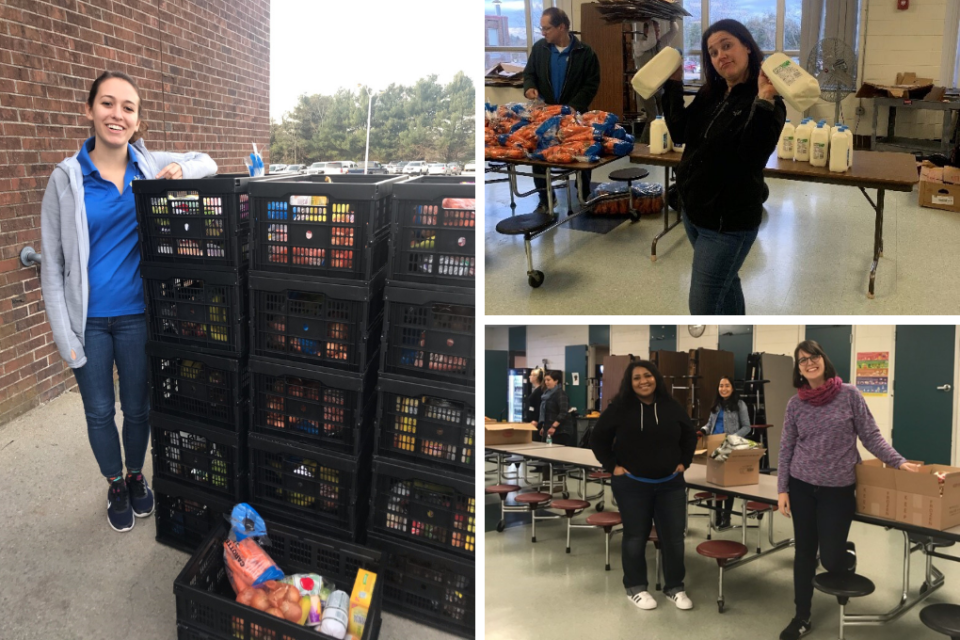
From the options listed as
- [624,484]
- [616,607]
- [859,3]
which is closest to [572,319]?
[624,484]

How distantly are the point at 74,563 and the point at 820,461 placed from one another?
8.59 ft

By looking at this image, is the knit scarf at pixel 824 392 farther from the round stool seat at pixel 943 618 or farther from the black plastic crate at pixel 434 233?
the black plastic crate at pixel 434 233

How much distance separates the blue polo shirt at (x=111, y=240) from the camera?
2.40 m

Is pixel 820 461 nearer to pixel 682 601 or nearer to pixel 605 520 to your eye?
pixel 682 601

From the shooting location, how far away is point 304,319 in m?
2.21

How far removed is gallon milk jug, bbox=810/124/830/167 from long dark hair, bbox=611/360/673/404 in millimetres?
1970

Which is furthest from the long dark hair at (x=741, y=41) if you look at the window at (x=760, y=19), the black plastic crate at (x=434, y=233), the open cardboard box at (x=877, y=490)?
the window at (x=760, y=19)

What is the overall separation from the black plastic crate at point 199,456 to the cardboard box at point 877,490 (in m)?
2.16

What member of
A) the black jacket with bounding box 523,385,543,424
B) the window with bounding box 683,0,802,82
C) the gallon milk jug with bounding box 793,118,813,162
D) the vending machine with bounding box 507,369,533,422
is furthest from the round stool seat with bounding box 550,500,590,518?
the window with bounding box 683,0,802,82

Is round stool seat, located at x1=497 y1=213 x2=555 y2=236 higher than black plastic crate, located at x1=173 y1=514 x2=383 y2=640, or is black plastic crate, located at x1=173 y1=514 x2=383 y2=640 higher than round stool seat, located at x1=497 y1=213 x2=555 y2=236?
round stool seat, located at x1=497 y1=213 x2=555 y2=236

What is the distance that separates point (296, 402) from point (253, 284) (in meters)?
0.40

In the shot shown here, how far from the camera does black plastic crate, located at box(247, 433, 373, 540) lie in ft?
7.47

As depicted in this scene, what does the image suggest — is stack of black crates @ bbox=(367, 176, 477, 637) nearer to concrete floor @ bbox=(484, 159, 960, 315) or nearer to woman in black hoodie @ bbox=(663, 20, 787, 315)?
woman in black hoodie @ bbox=(663, 20, 787, 315)

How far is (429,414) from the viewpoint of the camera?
7.11ft
